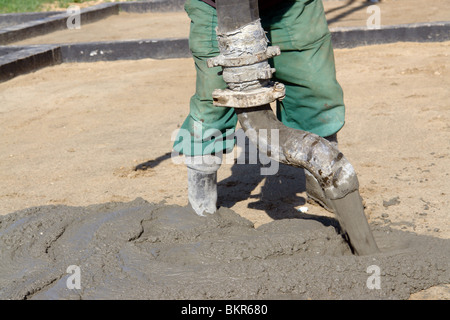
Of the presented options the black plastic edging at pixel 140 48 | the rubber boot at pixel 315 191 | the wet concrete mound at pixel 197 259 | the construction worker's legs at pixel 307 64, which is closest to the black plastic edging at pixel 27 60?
the black plastic edging at pixel 140 48

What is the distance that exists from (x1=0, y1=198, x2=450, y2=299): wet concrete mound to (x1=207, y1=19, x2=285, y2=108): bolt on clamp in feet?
1.90

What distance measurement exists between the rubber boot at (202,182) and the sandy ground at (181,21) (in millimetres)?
5759

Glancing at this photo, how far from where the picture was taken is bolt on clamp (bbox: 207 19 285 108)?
7.29ft

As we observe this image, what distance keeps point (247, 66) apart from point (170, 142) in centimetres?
215

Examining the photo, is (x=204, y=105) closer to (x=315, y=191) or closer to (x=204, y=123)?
(x=204, y=123)

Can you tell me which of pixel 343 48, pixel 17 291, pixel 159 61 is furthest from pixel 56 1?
pixel 17 291

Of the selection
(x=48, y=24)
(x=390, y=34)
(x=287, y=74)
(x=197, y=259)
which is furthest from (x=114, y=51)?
(x=197, y=259)

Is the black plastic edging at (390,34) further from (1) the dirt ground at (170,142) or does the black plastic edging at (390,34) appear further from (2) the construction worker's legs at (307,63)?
(2) the construction worker's legs at (307,63)

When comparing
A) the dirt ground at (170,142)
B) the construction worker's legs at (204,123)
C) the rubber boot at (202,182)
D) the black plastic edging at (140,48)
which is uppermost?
the construction worker's legs at (204,123)

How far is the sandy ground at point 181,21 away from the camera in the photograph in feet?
27.6

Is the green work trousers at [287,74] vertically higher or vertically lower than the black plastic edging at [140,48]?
higher

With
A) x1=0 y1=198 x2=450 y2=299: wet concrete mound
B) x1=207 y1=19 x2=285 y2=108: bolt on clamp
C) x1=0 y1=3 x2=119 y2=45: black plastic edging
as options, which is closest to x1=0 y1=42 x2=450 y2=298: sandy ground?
x1=0 y1=198 x2=450 y2=299: wet concrete mound

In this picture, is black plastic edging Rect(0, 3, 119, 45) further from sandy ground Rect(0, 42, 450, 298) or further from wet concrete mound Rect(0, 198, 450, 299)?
wet concrete mound Rect(0, 198, 450, 299)

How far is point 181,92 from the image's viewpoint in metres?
5.63
